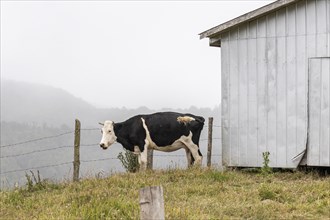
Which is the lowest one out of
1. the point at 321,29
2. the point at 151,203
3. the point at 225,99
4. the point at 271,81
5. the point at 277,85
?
the point at 151,203

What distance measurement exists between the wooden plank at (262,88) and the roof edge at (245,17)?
36 centimetres

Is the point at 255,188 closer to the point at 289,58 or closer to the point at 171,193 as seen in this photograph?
the point at 171,193

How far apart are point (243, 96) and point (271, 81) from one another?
84 cm

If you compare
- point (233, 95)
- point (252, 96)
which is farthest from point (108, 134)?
point (252, 96)

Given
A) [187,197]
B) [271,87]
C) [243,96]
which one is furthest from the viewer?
[243,96]

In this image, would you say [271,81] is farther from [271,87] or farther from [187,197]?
[187,197]

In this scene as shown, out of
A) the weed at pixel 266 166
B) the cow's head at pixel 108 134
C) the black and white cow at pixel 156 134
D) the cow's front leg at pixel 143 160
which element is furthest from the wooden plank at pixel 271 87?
the cow's head at pixel 108 134

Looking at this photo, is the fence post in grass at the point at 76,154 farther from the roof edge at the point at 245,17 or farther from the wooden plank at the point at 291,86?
the wooden plank at the point at 291,86

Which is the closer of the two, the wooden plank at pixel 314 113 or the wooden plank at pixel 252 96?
the wooden plank at pixel 314 113

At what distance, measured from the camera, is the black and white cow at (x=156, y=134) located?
46.8 ft

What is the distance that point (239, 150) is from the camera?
14.0m

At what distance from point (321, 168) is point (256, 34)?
152 inches

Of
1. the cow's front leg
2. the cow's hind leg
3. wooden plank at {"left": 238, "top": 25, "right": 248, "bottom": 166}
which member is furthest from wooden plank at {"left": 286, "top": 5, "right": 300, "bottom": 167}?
the cow's front leg

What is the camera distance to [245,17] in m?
13.7
